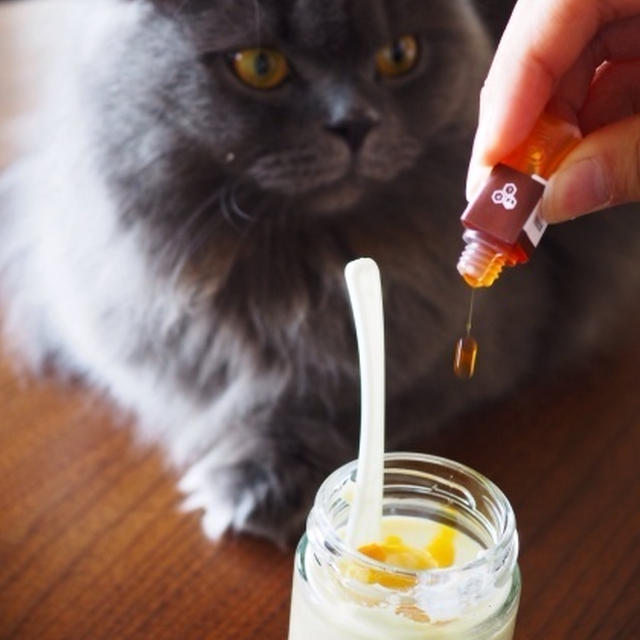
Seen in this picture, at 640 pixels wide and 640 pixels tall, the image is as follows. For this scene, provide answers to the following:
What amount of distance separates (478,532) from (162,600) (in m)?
0.28

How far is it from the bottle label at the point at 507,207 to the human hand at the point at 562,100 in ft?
0.04

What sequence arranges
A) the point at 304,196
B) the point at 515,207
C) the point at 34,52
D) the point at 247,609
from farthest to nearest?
the point at 34,52 < the point at 304,196 < the point at 247,609 < the point at 515,207

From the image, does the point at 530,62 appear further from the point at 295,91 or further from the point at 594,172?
the point at 295,91

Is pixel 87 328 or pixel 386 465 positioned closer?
pixel 386 465

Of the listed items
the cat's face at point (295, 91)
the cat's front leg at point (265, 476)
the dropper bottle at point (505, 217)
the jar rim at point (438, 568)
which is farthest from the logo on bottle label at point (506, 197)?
the cat's front leg at point (265, 476)

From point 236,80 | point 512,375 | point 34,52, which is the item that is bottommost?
point 512,375

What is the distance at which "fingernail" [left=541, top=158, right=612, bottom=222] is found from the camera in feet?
1.99

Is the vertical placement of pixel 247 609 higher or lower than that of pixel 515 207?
lower

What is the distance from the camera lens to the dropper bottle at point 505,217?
585 mm

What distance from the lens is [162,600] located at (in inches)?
31.5

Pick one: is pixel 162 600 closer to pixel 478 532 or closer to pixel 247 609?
pixel 247 609

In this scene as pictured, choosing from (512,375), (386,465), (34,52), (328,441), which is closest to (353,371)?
(328,441)

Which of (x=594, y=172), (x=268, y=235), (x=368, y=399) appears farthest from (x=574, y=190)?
(x=268, y=235)

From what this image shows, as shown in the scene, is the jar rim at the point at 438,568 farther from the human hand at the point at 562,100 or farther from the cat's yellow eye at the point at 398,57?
the cat's yellow eye at the point at 398,57
